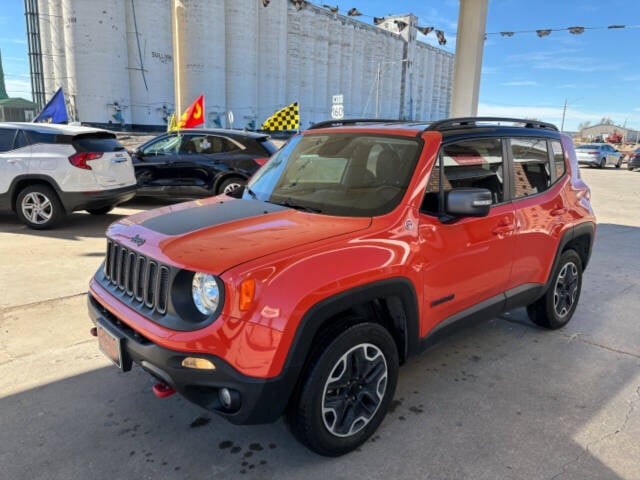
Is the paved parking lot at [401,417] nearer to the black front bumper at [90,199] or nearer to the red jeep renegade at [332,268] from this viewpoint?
the red jeep renegade at [332,268]

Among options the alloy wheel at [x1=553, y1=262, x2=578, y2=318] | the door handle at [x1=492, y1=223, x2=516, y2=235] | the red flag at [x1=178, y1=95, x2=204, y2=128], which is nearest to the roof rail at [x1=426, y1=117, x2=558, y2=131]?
the door handle at [x1=492, y1=223, x2=516, y2=235]

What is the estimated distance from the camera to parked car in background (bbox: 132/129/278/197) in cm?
935

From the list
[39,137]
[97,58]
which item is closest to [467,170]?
[39,137]

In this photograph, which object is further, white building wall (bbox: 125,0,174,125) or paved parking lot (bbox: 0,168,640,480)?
white building wall (bbox: 125,0,174,125)

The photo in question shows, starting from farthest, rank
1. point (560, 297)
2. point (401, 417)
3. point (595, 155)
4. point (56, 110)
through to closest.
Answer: point (595, 155), point (56, 110), point (560, 297), point (401, 417)

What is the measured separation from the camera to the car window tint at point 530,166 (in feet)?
11.9

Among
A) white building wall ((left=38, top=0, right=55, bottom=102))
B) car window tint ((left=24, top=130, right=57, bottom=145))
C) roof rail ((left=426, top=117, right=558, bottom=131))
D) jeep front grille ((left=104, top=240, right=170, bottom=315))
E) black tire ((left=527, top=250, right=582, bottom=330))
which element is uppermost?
white building wall ((left=38, top=0, right=55, bottom=102))

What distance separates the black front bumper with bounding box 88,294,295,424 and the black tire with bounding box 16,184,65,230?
6212 mm

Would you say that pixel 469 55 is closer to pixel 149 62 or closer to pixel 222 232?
pixel 222 232

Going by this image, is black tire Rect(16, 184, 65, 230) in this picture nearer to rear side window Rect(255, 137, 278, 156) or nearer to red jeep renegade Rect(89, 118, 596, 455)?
rear side window Rect(255, 137, 278, 156)

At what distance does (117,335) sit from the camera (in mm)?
2445

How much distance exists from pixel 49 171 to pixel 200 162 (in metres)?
2.76

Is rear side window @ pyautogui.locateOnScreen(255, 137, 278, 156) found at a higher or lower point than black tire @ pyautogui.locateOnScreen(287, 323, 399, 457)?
higher

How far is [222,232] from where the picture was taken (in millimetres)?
2553
